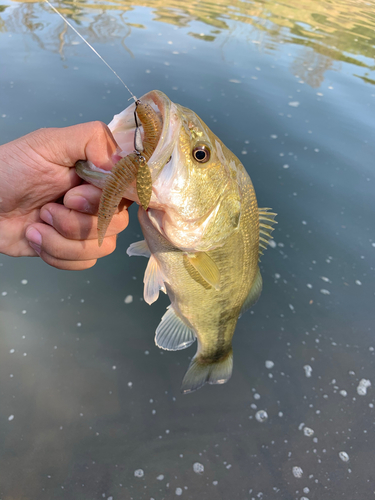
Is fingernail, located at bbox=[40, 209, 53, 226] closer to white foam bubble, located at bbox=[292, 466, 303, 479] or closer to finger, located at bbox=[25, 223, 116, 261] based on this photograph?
finger, located at bbox=[25, 223, 116, 261]

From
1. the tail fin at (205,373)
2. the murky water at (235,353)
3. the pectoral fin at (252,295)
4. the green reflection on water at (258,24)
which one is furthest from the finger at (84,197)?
the green reflection on water at (258,24)

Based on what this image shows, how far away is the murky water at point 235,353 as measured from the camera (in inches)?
81.3

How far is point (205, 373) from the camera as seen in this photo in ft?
6.18

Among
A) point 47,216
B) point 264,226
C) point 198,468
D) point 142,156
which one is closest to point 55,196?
point 47,216

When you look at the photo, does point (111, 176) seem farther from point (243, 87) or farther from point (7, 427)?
point (243, 87)

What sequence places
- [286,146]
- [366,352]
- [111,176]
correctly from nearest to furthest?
1. [111,176]
2. [366,352]
3. [286,146]

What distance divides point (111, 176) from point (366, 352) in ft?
9.40

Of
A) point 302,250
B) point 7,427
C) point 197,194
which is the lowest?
point 7,427

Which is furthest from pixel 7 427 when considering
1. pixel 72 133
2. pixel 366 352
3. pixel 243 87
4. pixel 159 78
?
pixel 243 87

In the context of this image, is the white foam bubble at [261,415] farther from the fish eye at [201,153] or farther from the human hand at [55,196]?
the fish eye at [201,153]

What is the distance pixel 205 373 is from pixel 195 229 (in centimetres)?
106

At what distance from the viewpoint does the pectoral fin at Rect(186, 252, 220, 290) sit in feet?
4.69

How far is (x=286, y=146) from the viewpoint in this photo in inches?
179

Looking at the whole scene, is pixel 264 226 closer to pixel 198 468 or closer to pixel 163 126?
pixel 163 126
